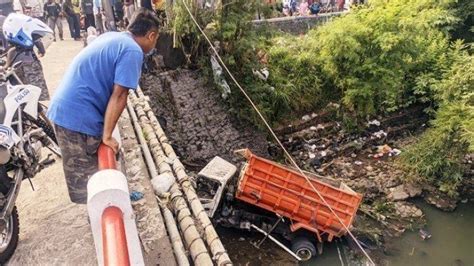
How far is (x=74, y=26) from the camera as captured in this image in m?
12.9

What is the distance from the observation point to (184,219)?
3566 millimetres

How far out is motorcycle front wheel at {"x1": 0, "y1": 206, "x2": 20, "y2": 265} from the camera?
3.40 metres

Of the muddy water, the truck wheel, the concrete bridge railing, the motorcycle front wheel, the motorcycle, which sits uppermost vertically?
the concrete bridge railing

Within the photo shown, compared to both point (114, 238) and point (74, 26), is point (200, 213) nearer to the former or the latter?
point (114, 238)

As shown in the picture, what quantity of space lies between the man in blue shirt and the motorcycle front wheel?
1021mm

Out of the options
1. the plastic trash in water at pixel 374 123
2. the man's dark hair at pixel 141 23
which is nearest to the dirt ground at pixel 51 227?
the man's dark hair at pixel 141 23

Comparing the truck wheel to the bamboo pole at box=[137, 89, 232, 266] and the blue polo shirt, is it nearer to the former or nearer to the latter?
the bamboo pole at box=[137, 89, 232, 266]

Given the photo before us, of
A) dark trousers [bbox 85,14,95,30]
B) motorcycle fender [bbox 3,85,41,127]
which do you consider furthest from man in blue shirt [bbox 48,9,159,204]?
dark trousers [bbox 85,14,95,30]

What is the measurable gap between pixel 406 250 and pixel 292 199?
2794 mm

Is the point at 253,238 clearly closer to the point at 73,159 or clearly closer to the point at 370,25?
the point at 73,159

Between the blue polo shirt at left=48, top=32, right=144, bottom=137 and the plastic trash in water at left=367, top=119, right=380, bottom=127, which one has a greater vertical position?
the blue polo shirt at left=48, top=32, right=144, bottom=137

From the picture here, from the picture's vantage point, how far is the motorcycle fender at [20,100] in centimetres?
407

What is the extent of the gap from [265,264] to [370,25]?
6.98 metres

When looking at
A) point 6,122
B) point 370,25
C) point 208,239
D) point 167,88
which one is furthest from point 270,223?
point 370,25
